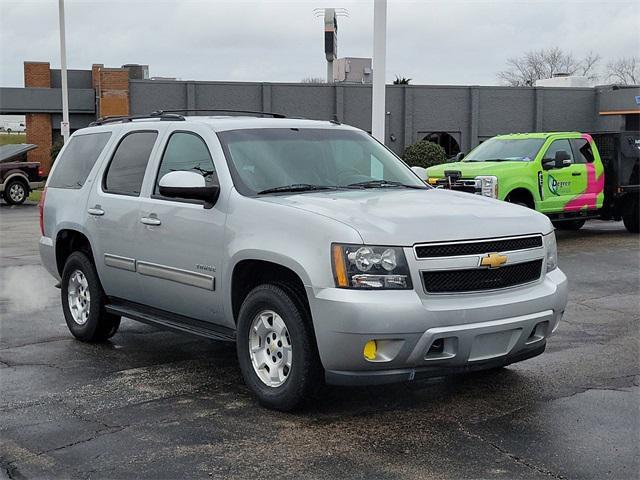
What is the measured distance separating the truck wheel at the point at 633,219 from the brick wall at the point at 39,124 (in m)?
27.0

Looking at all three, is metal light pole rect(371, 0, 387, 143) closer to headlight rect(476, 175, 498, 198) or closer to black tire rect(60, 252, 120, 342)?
headlight rect(476, 175, 498, 198)

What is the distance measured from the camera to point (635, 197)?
16.1 metres

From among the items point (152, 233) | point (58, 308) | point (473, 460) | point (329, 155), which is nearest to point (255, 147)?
point (329, 155)

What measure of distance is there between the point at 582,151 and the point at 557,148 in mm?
691

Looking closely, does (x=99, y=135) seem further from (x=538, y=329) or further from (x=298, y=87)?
(x=298, y=87)

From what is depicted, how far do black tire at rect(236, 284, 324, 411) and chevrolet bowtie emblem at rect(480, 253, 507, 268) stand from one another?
114 cm

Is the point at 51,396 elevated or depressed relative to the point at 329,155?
depressed

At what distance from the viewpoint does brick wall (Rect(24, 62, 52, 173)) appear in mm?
37250

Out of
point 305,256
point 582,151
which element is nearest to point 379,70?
point 582,151

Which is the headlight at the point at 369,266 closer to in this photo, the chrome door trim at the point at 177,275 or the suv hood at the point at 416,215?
the suv hood at the point at 416,215

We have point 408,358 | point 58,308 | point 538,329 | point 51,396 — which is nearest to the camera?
point 408,358

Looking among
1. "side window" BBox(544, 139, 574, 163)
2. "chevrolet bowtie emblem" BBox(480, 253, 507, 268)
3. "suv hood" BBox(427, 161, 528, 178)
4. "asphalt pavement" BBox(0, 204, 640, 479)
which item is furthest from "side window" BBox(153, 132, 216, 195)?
"side window" BBox(544, 139, 574, 163)

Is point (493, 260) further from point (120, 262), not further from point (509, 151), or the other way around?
point (509, 151)

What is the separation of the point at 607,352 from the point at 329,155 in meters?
2.88
